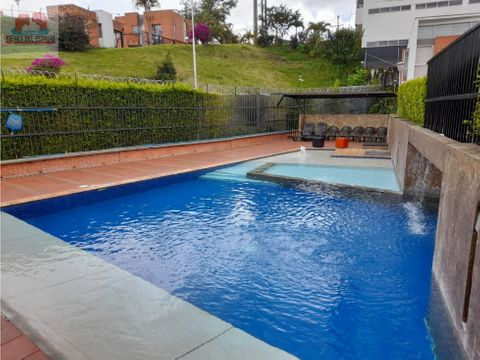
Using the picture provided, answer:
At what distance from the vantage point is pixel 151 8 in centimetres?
4588

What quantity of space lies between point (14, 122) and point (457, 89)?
10.4m

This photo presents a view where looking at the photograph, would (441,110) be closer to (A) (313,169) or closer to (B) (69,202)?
(A) (313,169)

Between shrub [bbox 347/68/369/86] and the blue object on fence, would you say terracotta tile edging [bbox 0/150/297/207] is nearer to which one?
the blue object on fence

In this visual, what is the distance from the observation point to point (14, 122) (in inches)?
374

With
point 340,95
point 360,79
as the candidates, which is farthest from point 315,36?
point 340,95

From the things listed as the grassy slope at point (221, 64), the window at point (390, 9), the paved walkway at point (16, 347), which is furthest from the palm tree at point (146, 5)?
the paved walkway at point (16, 347)

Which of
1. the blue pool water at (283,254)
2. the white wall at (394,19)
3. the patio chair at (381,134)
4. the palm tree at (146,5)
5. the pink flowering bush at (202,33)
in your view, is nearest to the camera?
the blue pool water at (283,254)

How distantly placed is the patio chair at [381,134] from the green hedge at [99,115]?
8.98m

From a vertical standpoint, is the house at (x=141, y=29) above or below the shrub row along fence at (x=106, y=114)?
above

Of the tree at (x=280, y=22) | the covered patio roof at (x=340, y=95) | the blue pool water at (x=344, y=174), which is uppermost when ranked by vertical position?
the tree at (x=280, y=22)

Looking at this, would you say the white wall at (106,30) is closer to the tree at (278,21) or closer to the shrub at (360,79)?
the tree at (278,21)

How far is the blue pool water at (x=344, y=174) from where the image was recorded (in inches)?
362

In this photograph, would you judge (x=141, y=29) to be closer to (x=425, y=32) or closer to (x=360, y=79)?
(x=360, y=79)

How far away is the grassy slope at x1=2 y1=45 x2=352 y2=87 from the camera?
30594 millimetres
